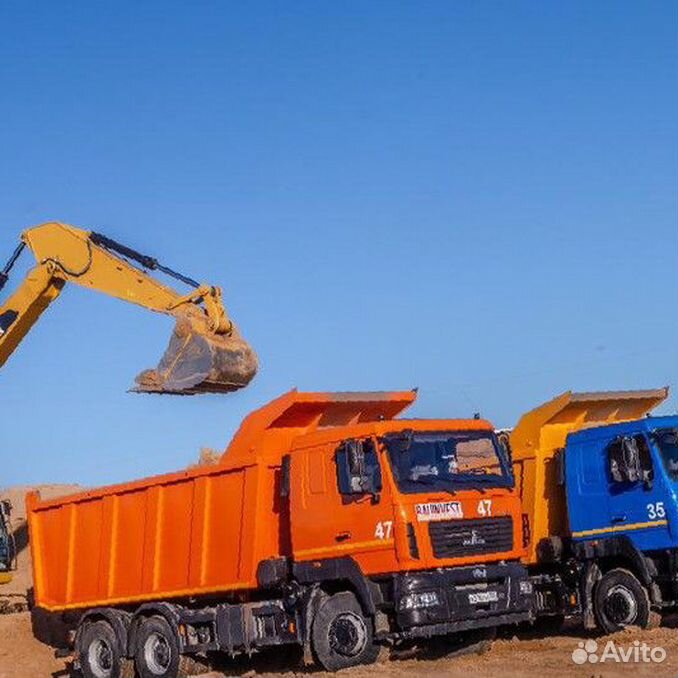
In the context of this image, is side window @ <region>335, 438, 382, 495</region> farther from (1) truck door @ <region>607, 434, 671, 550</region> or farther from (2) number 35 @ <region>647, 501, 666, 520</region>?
(2) number 35 @ <region>647, 501, 666, 520</region>

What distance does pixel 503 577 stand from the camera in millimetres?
13398

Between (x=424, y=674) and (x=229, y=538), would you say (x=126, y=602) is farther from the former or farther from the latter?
(x=424, y=674)

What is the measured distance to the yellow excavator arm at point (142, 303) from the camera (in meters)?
15.9

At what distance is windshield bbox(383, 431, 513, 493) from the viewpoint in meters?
13.1

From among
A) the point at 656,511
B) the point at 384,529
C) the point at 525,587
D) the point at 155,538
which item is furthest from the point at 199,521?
the point at 656,511

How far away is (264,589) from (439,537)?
2543 millimetres

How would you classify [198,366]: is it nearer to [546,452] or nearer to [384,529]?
[384,529]

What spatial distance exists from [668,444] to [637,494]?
0.78 meters

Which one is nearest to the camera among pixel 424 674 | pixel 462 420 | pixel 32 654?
pixel 424 674

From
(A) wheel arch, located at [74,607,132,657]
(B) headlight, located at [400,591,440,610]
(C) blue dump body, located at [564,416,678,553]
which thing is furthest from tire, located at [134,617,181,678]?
(C) blue dump body, located at [564,416,678,553]

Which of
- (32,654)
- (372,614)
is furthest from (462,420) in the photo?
(32,654)

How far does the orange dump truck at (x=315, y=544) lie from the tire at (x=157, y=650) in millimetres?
23

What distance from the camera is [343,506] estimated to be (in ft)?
43.4

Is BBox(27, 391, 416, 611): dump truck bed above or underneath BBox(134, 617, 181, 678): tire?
above
